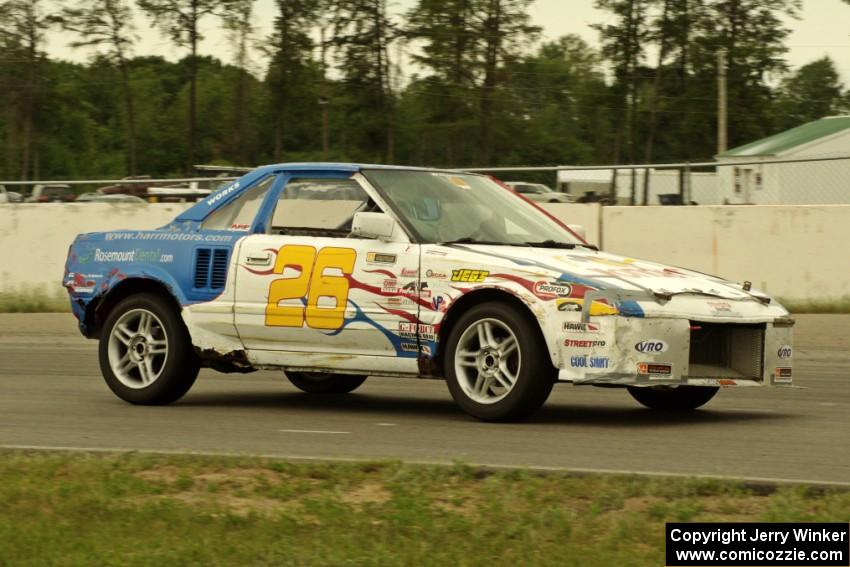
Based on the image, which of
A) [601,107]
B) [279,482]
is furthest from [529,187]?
[601,107]

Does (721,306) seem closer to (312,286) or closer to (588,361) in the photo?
(588,361)

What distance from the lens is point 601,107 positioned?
68.6 m

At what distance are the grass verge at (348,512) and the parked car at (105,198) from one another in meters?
13.1

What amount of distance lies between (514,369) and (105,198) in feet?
44.5

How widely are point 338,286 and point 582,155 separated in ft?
233

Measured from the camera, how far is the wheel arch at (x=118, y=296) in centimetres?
1024

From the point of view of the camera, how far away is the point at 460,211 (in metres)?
9.66

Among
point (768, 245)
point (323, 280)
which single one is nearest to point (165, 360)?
point (323, 280)

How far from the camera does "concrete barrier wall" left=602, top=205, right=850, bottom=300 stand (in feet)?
55.9

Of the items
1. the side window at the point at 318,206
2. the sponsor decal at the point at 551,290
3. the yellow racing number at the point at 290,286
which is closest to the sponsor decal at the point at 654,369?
the sponsor decal at the point at 551,290

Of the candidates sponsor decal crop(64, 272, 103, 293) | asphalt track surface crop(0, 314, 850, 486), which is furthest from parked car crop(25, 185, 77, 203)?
sponsor decal crop(64, 272, 103, 293)

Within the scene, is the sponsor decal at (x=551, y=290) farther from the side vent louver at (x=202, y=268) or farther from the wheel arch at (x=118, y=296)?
the wheel arch at (x=118, y=296)

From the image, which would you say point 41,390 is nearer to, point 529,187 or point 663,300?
point 663,300

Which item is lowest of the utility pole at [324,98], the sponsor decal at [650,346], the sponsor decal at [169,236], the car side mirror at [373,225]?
the sponsor decal at [650,346]
